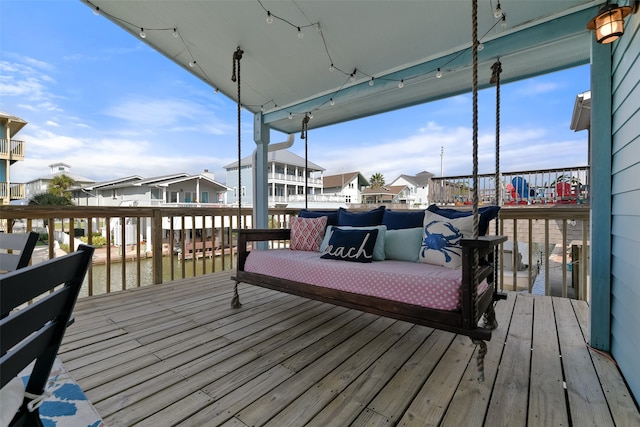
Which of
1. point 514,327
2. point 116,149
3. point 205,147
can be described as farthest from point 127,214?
point 205,147

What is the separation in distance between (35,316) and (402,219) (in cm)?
247

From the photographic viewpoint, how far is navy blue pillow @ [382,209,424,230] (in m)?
2.59

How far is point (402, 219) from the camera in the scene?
266 cm

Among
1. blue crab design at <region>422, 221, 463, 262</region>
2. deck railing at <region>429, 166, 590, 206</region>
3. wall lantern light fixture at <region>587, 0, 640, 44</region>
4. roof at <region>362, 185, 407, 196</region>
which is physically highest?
roof at <region>362, 185, 407, 196</region>

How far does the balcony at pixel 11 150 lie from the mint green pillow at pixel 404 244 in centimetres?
972

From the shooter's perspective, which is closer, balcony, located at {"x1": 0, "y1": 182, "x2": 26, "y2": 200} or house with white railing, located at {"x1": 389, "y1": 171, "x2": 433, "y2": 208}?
balcony, located at {"x1": 0, "y1": 182, "x2": 26, "y2": 200}

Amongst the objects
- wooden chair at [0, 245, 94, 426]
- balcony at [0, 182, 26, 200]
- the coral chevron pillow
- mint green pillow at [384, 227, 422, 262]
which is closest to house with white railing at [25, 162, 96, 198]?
balcony at [0, 182, 26, 200]

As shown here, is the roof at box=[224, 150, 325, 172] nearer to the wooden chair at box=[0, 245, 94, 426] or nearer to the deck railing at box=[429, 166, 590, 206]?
the deck railing at box=[429, 166, 590, 206]

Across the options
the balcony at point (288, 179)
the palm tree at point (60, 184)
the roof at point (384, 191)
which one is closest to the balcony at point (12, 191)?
the palm tree at point (60, 184)

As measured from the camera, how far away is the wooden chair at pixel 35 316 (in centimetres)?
49

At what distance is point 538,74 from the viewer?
283 centimetres

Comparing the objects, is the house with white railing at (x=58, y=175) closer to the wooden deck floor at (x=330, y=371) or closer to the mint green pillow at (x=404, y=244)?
the wooden deck floor at (x=330, y=371)

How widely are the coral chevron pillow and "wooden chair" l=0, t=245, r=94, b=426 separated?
2282mm

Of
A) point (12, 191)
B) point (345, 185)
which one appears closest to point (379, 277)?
point (12, 191)
